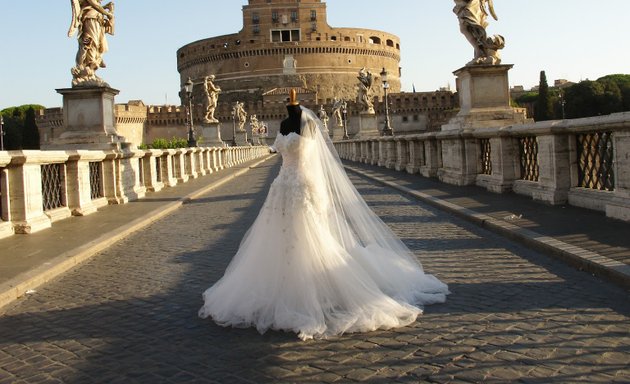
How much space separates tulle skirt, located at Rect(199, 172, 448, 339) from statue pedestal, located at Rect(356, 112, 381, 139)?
109 feet

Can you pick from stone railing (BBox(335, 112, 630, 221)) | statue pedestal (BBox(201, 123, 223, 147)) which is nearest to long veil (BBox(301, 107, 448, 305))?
stone railing (BBox(335, 112, 630, 221))

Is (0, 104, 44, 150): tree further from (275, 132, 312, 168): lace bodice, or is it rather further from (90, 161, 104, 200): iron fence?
(275, 132, 312, 168): lace bodice

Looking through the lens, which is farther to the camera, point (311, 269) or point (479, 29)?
point (479, 29)

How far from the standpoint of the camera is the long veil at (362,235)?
5.27m

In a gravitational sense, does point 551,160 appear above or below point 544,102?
below

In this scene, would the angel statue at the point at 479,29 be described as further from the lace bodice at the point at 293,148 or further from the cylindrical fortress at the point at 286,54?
the cylindrical fortress at the point at 286,54

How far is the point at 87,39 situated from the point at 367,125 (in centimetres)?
2489

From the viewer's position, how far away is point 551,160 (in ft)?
31.9

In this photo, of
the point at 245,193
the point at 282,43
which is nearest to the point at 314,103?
the point at 282,43

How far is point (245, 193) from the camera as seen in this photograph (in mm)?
17328

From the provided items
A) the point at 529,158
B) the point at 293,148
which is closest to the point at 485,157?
the point at 529,158

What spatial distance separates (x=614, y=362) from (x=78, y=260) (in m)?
5.73

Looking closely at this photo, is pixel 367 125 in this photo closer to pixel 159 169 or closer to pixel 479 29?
pixel 159 169

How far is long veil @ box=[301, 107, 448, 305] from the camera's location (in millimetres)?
5270
